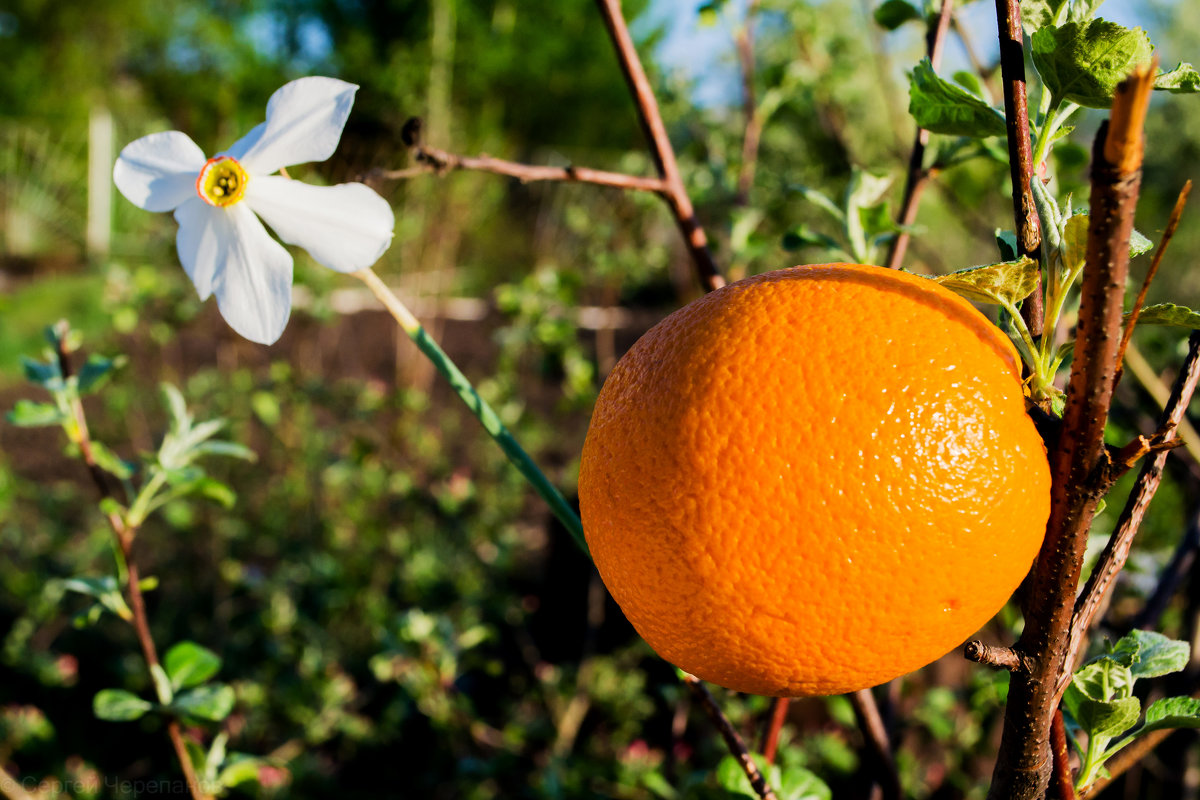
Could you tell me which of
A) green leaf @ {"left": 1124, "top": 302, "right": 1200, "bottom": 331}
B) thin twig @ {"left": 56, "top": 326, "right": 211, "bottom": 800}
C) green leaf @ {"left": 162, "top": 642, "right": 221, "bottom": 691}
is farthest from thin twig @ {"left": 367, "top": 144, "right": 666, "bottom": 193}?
green leaf @ {"left": 162, "top": 642, "right": 221, "bottom": 691}

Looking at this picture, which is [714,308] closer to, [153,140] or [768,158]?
[153,140]

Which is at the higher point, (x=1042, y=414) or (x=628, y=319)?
(x=628, y=319)

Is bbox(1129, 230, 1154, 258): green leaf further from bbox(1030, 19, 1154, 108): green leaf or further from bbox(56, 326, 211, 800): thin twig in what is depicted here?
bbox(56, 326, 211, 800): thin twig

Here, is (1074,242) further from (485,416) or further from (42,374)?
(42,374)

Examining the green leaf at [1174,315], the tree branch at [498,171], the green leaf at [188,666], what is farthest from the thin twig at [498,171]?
the green leaf at [188,666]

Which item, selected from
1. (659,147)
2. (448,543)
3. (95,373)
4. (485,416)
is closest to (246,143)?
(485,416)

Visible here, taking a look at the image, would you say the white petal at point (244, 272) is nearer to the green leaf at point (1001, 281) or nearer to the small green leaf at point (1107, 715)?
the green leaf at point (1001, 281)

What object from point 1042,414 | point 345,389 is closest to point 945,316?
point 1042,414
